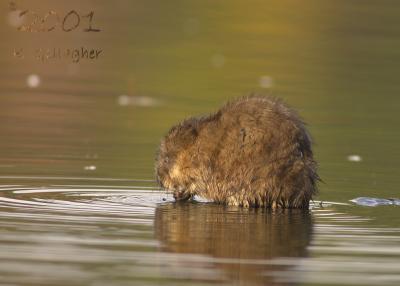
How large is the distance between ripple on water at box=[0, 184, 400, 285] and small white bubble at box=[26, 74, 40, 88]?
8.71 m

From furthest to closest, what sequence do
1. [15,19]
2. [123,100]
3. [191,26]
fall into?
[191,26]
[15,19]
[123,100]

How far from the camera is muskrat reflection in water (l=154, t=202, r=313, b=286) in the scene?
920 centimetres

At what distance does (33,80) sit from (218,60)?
5.12 metres

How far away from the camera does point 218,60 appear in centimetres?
2614

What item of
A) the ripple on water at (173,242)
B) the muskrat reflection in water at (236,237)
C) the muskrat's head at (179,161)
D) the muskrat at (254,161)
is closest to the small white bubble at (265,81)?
the muskrat's head at (179,161)

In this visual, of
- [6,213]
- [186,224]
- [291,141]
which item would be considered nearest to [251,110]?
[291,141]

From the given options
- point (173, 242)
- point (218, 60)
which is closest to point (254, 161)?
point (173, 242)

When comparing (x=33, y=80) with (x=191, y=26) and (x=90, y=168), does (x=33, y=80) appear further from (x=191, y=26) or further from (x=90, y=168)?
(x=191, y=26)

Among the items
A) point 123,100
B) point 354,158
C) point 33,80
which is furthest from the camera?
point 33,80

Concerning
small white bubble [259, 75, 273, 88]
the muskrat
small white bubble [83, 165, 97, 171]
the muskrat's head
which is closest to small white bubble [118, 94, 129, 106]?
small white bubble [259, 75, 273, 88]

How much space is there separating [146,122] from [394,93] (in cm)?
542

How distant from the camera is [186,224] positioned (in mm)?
11086

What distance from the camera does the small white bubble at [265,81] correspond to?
2192 centimetres

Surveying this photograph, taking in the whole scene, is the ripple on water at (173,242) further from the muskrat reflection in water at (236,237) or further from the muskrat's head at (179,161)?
the muskrat's head at (179,161)
